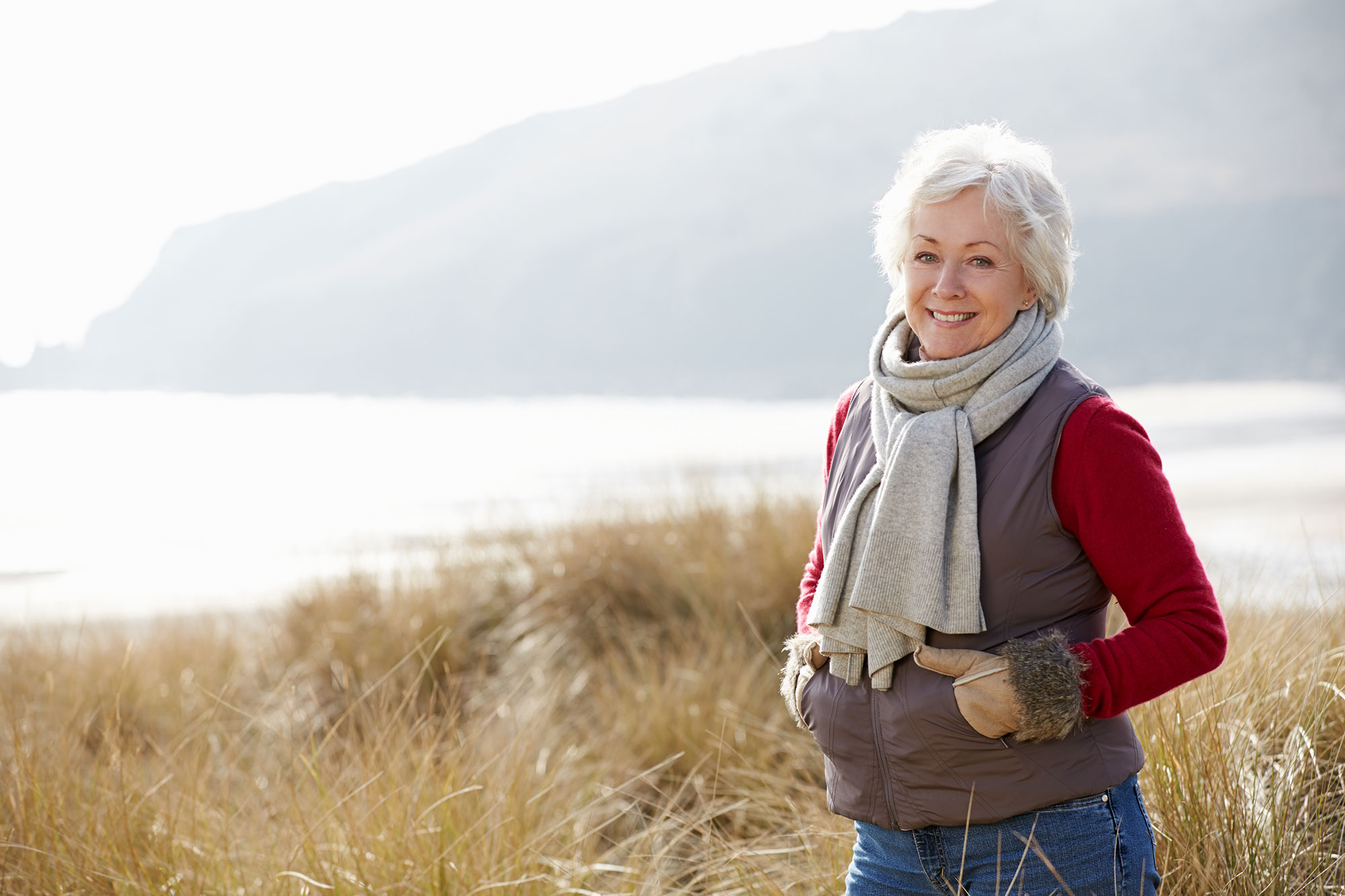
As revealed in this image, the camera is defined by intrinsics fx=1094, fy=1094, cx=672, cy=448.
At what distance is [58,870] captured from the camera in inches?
104

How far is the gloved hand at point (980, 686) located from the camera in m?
1.73

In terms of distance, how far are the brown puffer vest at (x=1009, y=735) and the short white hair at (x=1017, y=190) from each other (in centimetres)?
18

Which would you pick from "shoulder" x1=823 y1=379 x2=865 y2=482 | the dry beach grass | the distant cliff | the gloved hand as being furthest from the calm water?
the distant cliff

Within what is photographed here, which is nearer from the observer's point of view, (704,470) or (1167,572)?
(1167,572)

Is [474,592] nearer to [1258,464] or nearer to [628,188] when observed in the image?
[1258,464]

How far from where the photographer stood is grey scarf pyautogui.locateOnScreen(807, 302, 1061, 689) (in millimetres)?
1798

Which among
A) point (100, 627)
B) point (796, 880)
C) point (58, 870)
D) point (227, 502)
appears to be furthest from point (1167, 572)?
point (227, 502)

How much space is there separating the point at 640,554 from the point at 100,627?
4930mm

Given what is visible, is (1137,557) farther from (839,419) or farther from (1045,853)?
(839,419)

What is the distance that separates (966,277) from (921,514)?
16.8 inches

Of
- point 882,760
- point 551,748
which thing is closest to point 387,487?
point 551,748

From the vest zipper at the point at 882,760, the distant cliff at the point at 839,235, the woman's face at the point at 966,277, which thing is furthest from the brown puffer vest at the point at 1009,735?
the distant cliff at the point at 839,235

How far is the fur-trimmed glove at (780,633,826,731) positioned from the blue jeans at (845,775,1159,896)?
0.30m

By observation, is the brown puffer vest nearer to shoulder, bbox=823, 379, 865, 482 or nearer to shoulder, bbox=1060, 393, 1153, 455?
shoulder, bbox=1060, 393, 1153, 455
